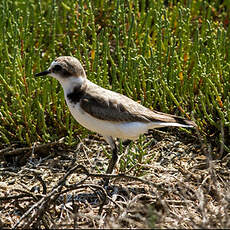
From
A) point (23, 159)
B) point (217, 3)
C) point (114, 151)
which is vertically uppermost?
point (217, 3)

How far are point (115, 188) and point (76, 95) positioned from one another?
0.76m

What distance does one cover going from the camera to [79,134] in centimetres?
423

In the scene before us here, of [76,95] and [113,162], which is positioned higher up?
[76,95]

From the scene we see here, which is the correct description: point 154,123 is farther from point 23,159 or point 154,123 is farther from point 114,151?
point 23,159

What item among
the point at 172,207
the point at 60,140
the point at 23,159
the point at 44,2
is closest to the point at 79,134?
the point at 60,140

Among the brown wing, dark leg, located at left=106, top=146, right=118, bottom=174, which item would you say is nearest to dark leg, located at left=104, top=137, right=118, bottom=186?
dark leg, located at left=106, top=146, right=118, bottom=174

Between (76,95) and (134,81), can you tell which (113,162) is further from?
(134,81)

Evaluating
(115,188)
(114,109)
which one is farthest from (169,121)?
(115,188)

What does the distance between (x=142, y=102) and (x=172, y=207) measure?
1.06 m

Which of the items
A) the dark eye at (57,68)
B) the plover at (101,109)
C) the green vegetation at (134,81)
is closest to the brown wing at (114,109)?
A: the plover at (101,109)

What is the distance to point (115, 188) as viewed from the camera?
3633 mm

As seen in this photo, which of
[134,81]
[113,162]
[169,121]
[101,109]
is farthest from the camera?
[134,81]

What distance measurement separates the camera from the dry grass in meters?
3.01

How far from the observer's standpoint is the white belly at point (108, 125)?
3.50 meters
